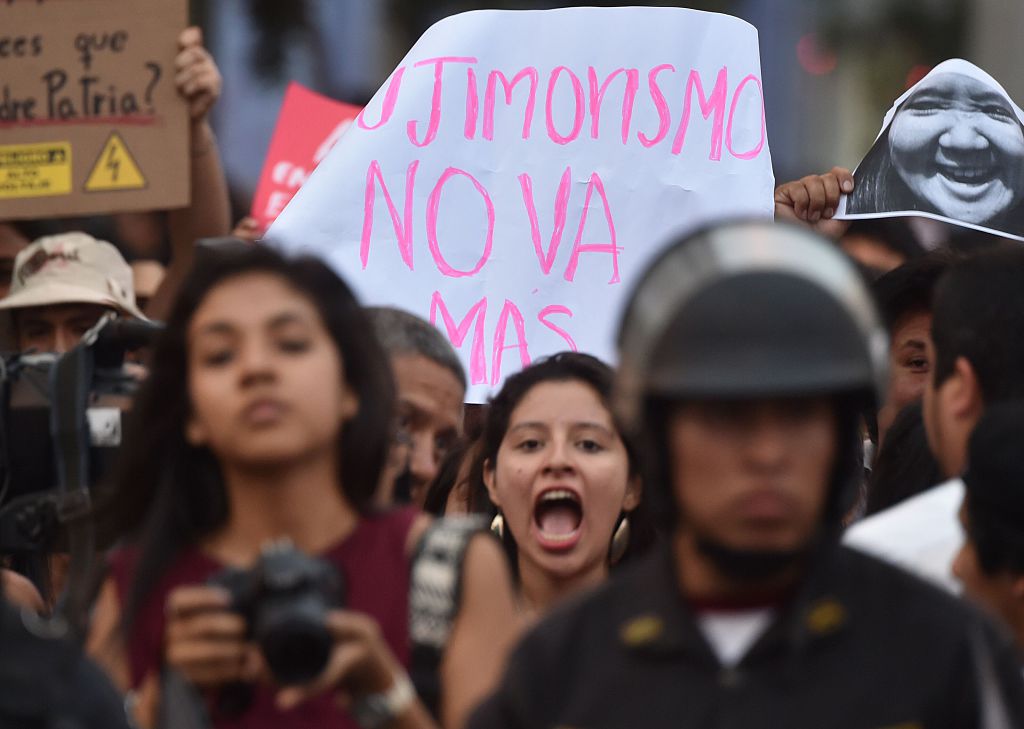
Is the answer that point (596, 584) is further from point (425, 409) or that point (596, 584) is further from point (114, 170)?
point (114, 170)

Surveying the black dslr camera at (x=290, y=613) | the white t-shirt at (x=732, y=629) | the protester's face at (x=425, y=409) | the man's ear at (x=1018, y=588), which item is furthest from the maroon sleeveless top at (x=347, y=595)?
the protester's face at (x=425, y=409)

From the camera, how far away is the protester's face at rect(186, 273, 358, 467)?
3.00 metres

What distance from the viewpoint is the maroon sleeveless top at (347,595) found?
2.90 m

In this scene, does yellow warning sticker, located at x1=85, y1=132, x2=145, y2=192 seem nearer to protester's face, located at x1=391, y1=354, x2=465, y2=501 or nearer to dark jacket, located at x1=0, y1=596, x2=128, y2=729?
protester's face, located at x1=391, y1=354, x2=465, y2=501

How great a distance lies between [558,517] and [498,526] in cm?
20

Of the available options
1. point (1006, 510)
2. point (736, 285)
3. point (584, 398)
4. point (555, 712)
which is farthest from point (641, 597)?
point (584, 398)

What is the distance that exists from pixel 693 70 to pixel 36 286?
180 centimetres

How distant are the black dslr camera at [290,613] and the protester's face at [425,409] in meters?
1.71

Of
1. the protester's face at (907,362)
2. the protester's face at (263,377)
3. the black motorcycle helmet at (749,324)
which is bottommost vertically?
the protester's face at (907,362)

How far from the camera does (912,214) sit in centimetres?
559

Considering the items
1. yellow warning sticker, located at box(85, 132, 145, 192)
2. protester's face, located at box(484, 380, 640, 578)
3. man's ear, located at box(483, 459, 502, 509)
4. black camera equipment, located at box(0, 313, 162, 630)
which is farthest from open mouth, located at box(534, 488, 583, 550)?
yellow warning sticker, located at box(85, 132, 145, 192)

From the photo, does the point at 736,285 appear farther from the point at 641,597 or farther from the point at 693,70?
the point at 693,70

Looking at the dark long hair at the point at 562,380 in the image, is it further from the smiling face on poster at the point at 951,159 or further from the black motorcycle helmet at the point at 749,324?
the black motorcycle helmet at the point at 749,324

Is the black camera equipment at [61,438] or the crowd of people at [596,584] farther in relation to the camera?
the black camera equipment at [61,438]
